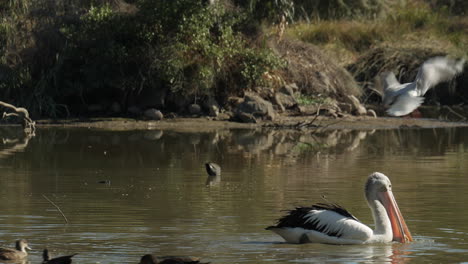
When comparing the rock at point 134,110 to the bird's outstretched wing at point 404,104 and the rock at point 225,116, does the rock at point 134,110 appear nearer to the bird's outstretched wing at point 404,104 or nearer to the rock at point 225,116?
the rock at point 225,116

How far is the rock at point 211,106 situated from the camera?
27.9 meters

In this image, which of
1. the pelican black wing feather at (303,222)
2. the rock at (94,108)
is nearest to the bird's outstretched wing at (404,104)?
the pelican black wing feather at (303,222)

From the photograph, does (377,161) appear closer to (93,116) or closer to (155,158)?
(155,158)

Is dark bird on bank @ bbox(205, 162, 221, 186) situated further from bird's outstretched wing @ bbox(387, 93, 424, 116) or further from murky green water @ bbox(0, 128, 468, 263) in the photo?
bird's outstretched wing @ bbox(387, 93, 424, 116)

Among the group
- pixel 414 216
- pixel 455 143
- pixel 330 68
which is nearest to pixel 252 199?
pixel 414 216

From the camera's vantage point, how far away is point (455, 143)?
23.6 meters

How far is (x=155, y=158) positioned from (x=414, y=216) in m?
7.57

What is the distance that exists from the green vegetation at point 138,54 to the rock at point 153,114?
421 mm

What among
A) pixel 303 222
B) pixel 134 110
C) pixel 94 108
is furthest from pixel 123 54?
pixel 303 222

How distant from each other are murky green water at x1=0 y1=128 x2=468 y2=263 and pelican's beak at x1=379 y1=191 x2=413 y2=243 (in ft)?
0.54

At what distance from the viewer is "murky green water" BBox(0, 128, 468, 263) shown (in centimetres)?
1078

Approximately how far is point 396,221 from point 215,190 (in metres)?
3.98

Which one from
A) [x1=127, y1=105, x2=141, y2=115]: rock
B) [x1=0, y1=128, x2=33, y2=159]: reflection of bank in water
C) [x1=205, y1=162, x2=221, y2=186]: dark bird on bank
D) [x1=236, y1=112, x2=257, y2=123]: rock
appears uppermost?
[x1=127, y1=105, x2=141, y2=115]: rock

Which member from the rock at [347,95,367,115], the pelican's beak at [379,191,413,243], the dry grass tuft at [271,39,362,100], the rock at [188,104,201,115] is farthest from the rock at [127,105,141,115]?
the pelican's beak at [379,191,413,243]
